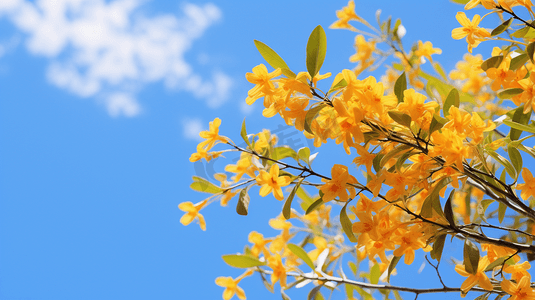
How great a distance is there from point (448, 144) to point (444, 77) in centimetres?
125

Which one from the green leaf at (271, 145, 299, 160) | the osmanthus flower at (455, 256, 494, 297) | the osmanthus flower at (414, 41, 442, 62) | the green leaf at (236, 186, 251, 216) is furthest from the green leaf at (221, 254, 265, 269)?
the osmanthus flower at (414, 41, 442, 62)

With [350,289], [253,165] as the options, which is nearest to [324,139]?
[253,165]

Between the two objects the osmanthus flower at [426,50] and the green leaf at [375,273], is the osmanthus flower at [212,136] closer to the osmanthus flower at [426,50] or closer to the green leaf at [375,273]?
the green leaf at [375,273]

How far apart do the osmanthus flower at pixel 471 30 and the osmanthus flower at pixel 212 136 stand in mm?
738

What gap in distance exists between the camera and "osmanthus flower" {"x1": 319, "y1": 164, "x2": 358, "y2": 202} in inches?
35.4

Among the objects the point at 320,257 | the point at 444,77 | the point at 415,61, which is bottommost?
the point at 320,257

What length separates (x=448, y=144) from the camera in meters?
0.76

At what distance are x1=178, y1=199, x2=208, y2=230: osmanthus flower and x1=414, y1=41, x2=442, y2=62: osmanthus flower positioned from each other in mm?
1326

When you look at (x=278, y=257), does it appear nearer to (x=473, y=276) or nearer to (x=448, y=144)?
(x=473, y=276)

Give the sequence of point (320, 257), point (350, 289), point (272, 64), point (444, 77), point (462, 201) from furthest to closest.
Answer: point (462, 201), point (444, 77), point (350, 289), point (320, 257), point (272, 64)

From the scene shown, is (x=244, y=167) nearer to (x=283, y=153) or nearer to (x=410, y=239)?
(x=283, y=153)

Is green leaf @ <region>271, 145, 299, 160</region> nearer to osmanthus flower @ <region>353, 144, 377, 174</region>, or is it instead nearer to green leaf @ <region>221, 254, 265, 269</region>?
osmanthus flower @ <region>353, 144, 377, 174</region>

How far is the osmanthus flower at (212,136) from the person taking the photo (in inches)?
42.9

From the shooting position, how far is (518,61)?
937 millimetres
